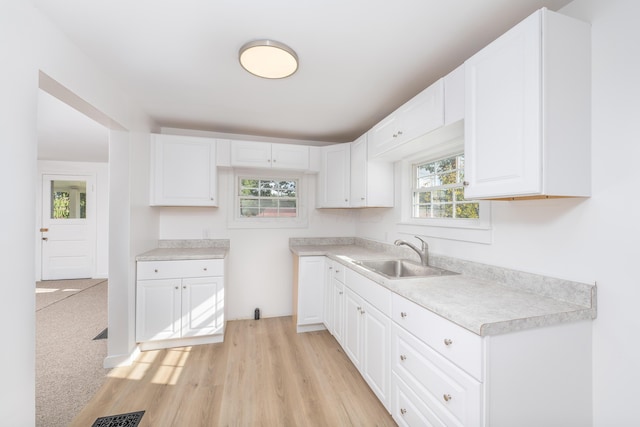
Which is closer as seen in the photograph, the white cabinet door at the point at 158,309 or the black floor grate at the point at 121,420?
the black floor grate at the point at 121,420

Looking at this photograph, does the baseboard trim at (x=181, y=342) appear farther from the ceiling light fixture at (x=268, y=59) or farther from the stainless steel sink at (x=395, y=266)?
the ceiling light fixture at (x=268, y=59)

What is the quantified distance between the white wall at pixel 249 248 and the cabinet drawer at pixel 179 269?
59 centimetres

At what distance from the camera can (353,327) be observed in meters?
2.26

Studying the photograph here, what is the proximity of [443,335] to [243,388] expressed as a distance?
63.2 inches

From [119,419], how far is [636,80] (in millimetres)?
3239

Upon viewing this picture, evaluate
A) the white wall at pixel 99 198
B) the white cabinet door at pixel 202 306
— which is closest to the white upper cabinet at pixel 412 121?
the white cabinet door at pixel 202 306

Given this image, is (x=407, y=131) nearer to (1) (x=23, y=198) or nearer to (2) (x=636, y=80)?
(2) (x=636, y=80)

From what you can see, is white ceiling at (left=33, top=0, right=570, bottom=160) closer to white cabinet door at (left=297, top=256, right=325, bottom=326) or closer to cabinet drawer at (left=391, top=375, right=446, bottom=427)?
white cabinet door at (left=297, top=256, right=325, bottom=326)

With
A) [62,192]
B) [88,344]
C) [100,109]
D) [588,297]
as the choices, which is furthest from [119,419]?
[62,192]

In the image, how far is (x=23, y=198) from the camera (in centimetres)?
126

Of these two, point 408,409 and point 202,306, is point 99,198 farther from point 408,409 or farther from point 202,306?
point 408,409

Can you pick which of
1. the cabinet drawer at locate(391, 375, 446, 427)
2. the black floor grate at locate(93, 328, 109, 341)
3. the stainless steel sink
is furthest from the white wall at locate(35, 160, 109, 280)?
the cabinet drawer at locate(391, 375, 446, 427)

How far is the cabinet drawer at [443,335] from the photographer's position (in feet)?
3.52

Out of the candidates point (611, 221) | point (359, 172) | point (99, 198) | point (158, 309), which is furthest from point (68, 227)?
point (611, 221)
